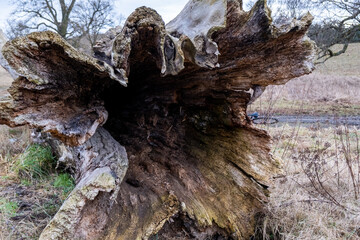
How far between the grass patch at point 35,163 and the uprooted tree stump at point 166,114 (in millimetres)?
743

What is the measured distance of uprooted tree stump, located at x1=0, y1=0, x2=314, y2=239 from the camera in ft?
4.68

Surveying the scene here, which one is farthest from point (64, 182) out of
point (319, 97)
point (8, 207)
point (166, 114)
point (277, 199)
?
point (319, 97)

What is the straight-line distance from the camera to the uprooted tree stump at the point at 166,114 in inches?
56.2

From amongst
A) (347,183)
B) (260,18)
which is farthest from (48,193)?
(347,183)

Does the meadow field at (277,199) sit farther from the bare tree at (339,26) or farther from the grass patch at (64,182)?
the bare tree at (339,26)

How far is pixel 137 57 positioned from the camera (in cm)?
180

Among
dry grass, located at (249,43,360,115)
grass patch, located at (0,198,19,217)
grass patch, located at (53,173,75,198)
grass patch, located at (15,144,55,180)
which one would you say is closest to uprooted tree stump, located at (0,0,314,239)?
grass patch, located at (53,173,75,198)

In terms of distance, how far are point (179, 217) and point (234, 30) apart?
1.30m

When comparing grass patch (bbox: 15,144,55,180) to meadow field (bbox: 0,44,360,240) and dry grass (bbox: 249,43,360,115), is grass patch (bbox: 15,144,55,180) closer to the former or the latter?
meadow field (bbox: 0,44,360,240)

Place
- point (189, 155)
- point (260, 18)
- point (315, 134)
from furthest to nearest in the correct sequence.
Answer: point (315, 134), point (189, 155), point (260, 18)

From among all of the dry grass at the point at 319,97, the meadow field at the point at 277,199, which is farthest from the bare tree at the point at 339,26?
the meadow field at the point at 277,199

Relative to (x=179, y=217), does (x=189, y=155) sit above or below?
above

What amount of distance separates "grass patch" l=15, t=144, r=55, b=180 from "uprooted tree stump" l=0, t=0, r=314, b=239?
2.44 ft

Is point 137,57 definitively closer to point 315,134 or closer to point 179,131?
point 179,131
